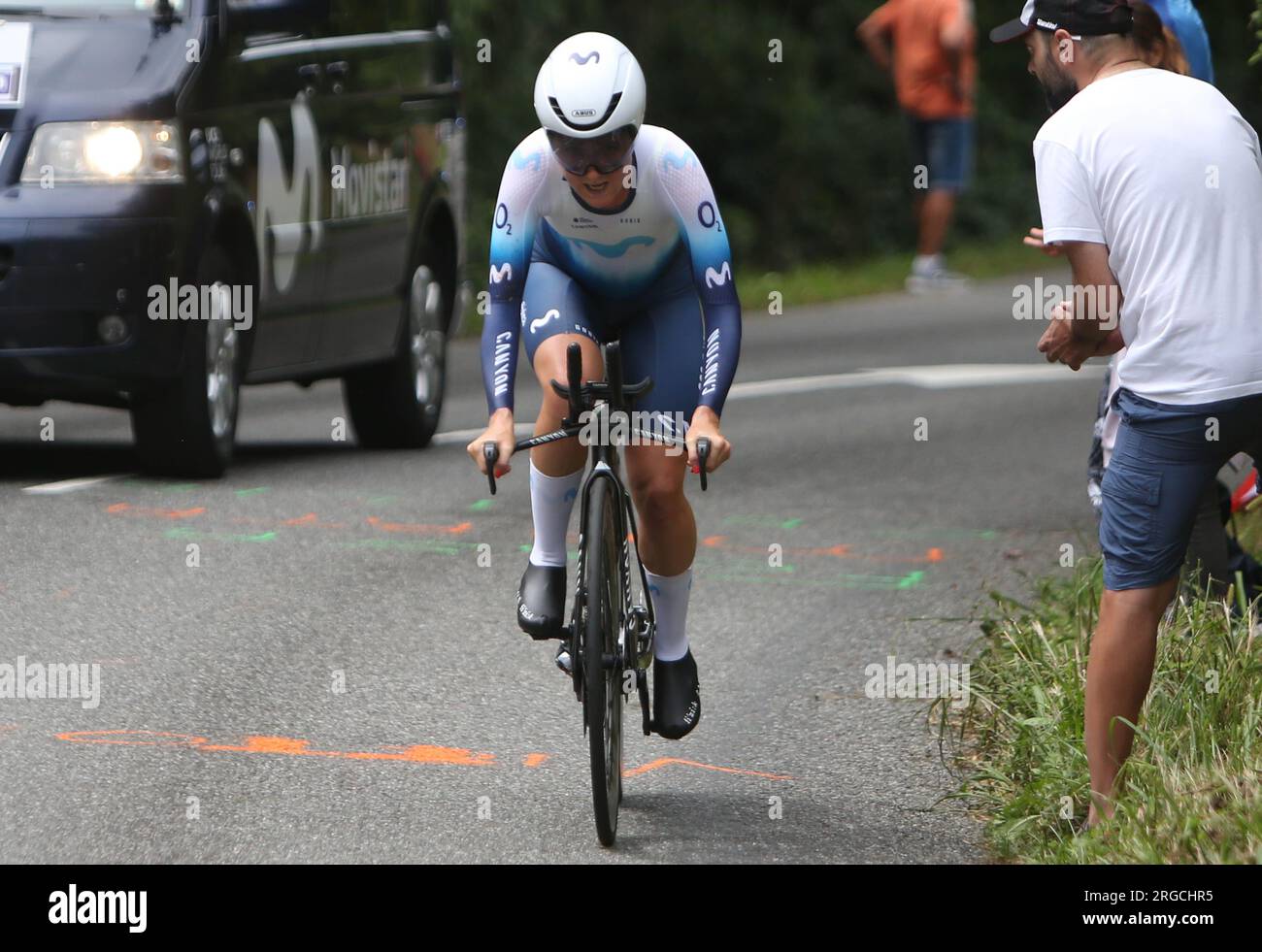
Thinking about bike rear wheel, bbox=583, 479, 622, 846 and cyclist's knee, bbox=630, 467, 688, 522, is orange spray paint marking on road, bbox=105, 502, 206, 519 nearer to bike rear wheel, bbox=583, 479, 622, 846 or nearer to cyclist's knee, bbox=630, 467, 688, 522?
cyclist's knee, bbox=630, 467, 688, 522

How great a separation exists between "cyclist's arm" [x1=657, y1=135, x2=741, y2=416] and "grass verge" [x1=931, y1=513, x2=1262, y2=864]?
3.89 ft

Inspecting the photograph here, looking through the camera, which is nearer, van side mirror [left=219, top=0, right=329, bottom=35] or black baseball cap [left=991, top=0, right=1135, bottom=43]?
black baseball cap [left=991, top=0, right=1135, bottom=43]

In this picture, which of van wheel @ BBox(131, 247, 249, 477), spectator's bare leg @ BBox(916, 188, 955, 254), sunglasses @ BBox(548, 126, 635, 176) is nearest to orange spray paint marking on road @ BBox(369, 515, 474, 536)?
van wheel @ BBox(131, 247, 249, 477)

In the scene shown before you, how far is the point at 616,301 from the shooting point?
6477 millimetres

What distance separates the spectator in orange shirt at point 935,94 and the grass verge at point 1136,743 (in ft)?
40.8

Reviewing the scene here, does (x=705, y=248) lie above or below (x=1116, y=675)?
above

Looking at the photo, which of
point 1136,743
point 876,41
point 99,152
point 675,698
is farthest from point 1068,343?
point 876,41

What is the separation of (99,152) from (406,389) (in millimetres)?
2580

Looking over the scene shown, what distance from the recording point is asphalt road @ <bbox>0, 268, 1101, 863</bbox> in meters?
6.05

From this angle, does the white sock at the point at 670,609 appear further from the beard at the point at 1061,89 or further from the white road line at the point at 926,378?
the white road line at the point at 926,378

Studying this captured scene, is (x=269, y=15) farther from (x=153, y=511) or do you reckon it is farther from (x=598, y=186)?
(x=598, y=186)
